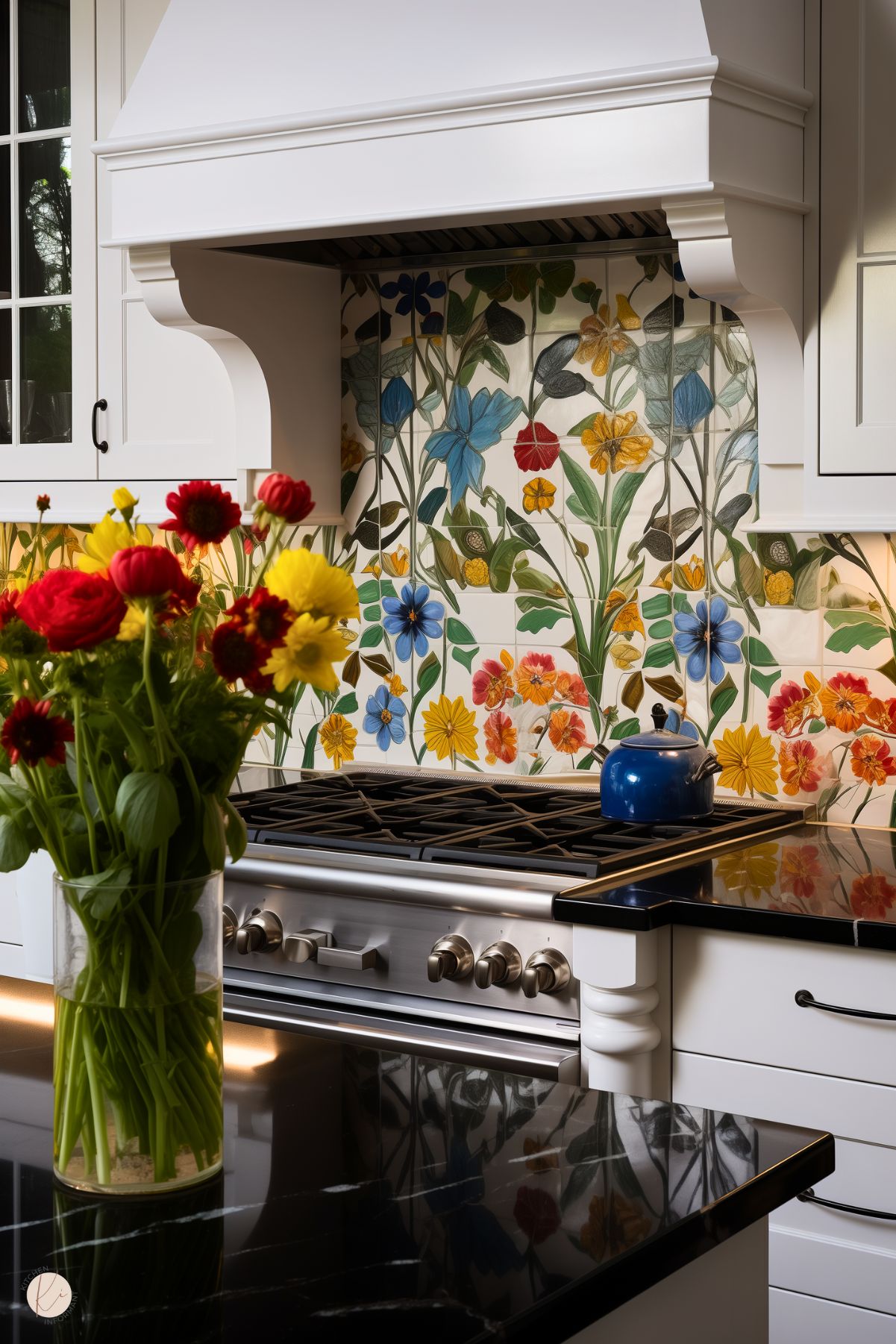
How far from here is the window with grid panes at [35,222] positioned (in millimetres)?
2975

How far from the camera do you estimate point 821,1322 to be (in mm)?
1915

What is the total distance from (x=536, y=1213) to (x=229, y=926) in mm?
1335

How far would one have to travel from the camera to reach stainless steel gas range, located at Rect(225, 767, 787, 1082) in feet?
6.62

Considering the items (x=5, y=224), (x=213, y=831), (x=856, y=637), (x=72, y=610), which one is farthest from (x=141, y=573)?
(x=5, y=224)

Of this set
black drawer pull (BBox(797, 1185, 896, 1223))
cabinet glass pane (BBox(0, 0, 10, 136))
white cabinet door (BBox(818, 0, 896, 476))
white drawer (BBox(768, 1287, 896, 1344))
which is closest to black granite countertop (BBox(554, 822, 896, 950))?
black drawer pull (BBox(797, 1185, 896, 1223))

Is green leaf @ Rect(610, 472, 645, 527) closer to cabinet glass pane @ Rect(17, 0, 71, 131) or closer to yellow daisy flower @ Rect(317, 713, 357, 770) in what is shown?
yellow daisy flower @ Rect(317, 713, 357, 770)

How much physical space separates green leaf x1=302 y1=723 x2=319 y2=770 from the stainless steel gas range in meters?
0.58

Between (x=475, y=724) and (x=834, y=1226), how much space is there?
1164 millimetres

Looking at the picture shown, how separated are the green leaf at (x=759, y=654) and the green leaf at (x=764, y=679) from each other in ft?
0.04

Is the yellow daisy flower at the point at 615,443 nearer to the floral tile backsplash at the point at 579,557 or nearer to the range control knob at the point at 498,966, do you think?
the floral tile backsplash at the point at 579,557

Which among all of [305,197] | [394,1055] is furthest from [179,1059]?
[305,197]

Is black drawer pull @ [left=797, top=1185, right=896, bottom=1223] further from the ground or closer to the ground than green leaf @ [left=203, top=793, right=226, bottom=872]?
closer to the ground

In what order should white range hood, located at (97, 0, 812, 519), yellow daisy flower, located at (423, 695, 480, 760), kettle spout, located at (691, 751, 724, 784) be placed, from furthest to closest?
1. yellow daisy flower, located at (423, 695, 480, 760)
2. kettle spout, located at (691, 751, 724, 784)
3. white range hood, located at (97, 0, 812, 519)

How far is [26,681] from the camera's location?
3.28 ft
